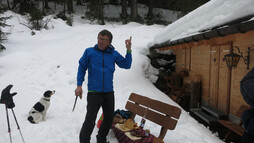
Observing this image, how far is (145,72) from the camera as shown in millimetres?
7820

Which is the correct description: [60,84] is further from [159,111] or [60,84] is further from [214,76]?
[214,76]

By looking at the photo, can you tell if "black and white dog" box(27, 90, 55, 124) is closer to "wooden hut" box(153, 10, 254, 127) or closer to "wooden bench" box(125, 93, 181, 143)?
"wooden bench" box(125, 93, 181, 143)

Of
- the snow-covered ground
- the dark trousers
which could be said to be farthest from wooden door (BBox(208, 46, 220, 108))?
the dark trousers

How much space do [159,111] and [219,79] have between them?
10.2 ft

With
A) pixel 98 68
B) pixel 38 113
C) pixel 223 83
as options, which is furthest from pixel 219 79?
pixel 38 113

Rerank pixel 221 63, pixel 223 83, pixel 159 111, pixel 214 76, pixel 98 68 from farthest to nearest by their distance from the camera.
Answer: pixel 214 76 → pixel 221 63 → pixel 223 83 → pixel 159 111 → pixel 98 68

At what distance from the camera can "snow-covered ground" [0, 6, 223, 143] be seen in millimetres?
3559

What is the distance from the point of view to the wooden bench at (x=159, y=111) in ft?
9.30

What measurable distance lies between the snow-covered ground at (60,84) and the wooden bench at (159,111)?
59 centimetres

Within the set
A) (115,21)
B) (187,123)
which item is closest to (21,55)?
(187,123)

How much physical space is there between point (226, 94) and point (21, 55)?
345 inches

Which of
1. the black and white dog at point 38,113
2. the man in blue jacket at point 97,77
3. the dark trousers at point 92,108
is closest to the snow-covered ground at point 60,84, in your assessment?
the black and white dog at point 38,113

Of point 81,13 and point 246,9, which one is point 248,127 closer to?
point 246,9

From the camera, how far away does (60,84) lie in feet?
20.8
